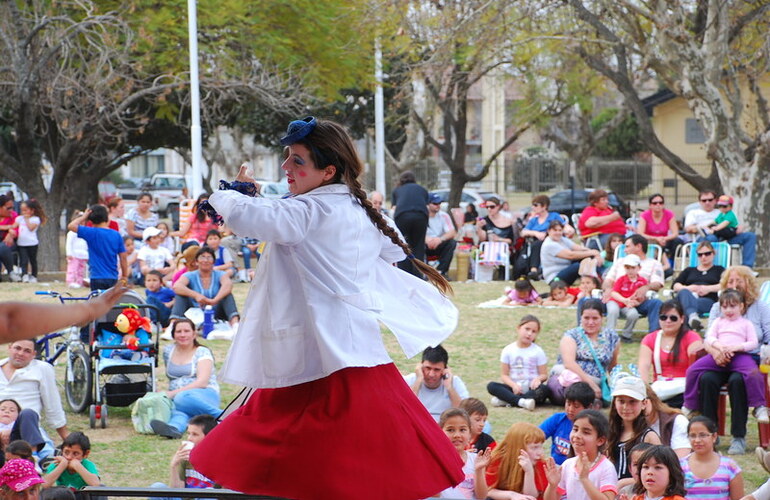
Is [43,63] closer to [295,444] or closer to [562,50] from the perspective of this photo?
[562,50]

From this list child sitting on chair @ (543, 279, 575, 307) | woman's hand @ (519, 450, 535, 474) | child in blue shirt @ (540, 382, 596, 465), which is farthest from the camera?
child sitting on chair @ (543, 279, 575, 307)

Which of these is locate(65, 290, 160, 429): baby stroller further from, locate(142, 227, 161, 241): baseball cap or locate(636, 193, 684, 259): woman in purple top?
locate(636, 193, 684, 259): woman in purple top

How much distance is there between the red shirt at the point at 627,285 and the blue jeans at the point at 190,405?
4.90 m

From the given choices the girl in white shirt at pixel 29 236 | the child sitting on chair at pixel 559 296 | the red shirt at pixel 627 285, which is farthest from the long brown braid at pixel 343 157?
the girl in white shirt at pixel 29 236

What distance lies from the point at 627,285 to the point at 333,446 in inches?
331

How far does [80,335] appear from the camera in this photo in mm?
9352

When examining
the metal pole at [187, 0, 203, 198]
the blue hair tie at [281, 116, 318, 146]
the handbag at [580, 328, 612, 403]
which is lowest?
the handbag at [580, 328, 612, 403]

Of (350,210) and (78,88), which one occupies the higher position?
(78,88)

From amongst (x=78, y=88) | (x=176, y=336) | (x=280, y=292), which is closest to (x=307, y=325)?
(x=280, y=292)

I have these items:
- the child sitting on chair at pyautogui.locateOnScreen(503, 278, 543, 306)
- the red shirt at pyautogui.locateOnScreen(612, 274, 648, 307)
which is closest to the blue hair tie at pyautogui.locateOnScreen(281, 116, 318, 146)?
the red shirt at pyautogui.locateOnScreen(612, 274, 648, 307)

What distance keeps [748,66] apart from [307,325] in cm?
1763

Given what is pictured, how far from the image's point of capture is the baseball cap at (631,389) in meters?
6.57

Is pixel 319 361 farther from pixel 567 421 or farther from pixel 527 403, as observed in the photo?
pixel 527 403

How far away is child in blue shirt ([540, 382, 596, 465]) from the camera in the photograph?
6.96 meters
